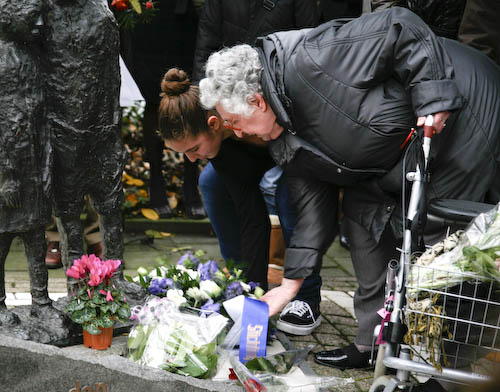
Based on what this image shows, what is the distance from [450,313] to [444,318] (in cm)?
5

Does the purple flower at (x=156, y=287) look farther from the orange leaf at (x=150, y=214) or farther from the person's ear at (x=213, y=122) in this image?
the orange leaf at (x=150, y=214)

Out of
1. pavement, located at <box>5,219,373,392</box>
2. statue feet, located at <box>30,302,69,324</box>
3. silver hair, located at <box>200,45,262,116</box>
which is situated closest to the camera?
silver hair, located at <box>200,45,262,116</box>

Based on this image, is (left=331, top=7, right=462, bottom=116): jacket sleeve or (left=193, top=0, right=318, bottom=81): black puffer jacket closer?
(left=331, top=7, right=462, bottom=116): jacket sleeve

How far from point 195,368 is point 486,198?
4.78 ft

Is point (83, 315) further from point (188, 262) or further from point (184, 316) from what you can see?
point (188, 262)

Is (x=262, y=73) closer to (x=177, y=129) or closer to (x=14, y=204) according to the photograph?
(x=177, y=129)

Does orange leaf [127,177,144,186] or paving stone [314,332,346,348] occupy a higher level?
paving stone [314,332,346,348]

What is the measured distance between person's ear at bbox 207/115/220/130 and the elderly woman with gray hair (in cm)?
31

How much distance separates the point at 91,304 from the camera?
282 cm

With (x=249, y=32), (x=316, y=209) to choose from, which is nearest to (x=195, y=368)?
(x=316, y=209)

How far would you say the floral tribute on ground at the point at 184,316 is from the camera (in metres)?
2.77

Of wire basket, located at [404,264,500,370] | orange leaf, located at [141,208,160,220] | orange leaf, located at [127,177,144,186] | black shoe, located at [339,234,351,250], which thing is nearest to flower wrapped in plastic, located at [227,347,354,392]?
wire basket, located at [404,264,500,370]

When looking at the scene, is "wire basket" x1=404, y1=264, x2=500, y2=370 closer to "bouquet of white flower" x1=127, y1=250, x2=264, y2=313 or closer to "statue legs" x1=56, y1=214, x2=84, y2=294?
"bouquet of white flower" x1=127, y1=250, x2=264, y2=313

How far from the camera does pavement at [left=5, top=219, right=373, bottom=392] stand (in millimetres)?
3608
